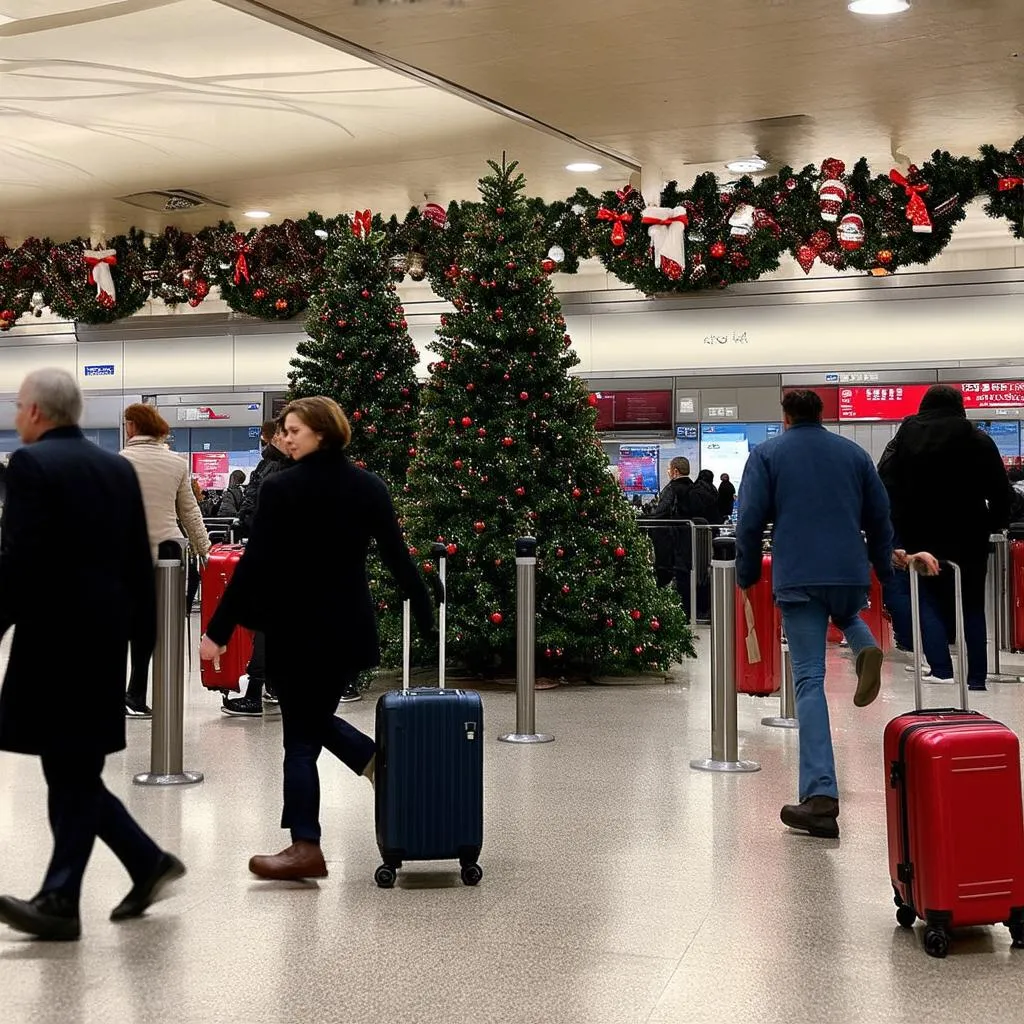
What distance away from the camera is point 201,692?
10273mm

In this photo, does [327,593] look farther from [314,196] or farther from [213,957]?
A: [314,196]

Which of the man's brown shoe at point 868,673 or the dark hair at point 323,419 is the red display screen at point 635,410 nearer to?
the man's brown shoe at point 868,673

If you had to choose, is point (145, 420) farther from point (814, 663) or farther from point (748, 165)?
point (748, 165)

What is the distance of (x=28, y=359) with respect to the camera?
20172 millimetres

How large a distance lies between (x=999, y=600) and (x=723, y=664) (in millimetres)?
4989

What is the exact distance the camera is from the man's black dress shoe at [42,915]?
4.33 m

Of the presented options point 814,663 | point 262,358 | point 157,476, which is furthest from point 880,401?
point 814,663

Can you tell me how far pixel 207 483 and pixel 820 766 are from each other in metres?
14.0

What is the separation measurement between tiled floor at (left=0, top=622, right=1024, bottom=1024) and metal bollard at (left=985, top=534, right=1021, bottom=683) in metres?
4.02

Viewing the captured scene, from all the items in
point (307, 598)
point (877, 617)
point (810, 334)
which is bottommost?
point (877, 617)

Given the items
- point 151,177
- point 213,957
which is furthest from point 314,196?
point 213,957

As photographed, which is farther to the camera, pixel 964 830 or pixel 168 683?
pixel 168 683

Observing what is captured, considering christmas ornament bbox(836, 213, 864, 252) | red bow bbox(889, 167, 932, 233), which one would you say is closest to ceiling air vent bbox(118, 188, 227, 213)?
christmas ornament bbox(836, 213, 864, 252)

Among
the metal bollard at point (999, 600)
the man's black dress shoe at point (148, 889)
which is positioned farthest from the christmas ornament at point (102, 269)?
the man's black dress shoe at point (148, 889)
